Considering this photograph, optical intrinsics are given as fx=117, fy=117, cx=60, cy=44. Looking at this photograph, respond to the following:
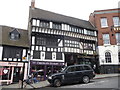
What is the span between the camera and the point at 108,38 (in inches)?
822

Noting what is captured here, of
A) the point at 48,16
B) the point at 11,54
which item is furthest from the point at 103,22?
the point at 11,54

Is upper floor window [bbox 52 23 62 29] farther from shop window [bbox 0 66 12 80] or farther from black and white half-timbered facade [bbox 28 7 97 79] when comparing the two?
shop window [bbox 0 66 12 80]

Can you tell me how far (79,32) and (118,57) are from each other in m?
7.79

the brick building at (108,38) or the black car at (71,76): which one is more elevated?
the brick building at (108,38)

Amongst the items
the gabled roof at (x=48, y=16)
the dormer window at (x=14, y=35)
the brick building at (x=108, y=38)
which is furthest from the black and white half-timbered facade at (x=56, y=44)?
the dormer window at (x=14, y=35)

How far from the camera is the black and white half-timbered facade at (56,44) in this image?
53.6 ft

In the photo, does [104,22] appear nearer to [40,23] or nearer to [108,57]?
[108,57]

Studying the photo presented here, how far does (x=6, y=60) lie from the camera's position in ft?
48.9

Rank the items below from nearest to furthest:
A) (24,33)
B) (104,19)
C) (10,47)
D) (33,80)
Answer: (33,80) → (10,47) → (24,33) → (104,19)

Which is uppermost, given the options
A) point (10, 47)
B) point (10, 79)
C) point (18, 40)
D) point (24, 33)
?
point (24, 33)

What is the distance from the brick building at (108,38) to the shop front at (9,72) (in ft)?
43.2

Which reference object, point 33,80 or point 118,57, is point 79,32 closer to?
point 118,57

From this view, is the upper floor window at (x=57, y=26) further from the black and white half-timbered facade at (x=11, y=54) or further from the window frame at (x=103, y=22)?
the window frame at (x=103, y=22)

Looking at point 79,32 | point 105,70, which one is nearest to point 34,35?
point 79,32
